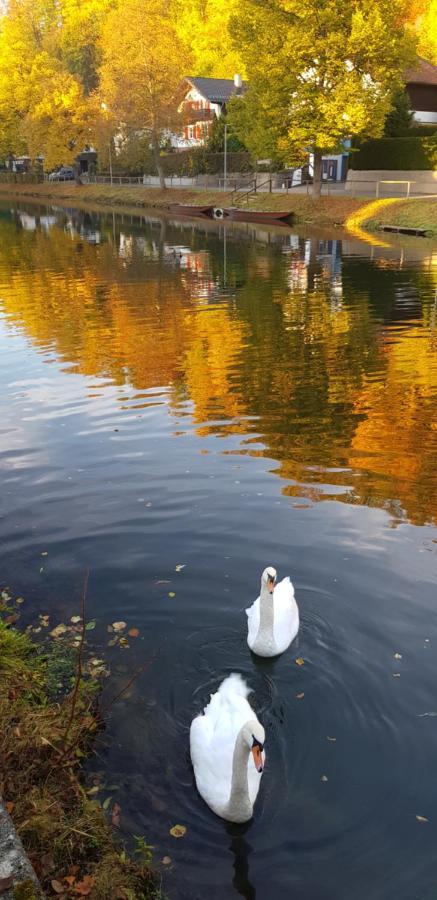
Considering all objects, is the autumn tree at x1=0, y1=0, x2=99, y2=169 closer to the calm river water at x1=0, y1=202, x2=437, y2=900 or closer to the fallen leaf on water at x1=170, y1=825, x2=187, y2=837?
the calm river water at x1=0, y1=202, x2=437, y2=900

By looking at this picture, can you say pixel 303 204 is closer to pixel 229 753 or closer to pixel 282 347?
pixel 282 347

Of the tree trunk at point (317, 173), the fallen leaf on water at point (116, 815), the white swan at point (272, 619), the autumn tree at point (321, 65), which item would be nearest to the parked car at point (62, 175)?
the autumn tree at point (321, 65)

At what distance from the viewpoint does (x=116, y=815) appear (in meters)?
5.32

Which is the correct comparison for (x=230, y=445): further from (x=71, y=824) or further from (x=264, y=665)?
(x=71, y=824)

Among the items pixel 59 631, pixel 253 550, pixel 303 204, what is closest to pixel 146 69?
pixel 303 204

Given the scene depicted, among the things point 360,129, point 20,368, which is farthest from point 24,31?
point 20,368

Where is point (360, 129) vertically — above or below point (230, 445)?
above

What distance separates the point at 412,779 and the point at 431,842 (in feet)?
1.83

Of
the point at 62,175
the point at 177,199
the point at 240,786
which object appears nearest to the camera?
the point at 240,786

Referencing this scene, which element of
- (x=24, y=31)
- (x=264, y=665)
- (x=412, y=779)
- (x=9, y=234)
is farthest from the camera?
(x=24, y=31)

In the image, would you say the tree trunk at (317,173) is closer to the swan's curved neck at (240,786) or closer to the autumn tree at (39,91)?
the autumn tree at (39,91)

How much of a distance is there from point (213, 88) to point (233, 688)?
93245 mm

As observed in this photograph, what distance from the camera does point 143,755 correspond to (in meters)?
5.93

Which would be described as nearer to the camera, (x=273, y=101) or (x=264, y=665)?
(x=264, y=665)
